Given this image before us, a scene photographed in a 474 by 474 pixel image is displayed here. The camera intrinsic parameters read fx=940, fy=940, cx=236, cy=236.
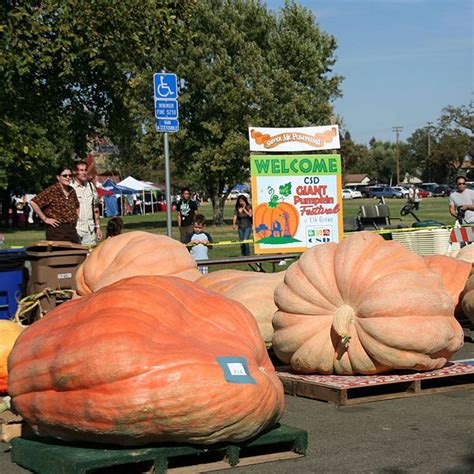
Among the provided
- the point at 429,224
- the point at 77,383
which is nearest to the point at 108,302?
the point at 77,383

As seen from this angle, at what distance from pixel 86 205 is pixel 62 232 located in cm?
74

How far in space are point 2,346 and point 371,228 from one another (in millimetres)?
14595

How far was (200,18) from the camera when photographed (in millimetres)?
45875

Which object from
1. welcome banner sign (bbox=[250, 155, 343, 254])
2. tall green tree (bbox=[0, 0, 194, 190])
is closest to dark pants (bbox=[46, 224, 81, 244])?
tall green tree (bbox=[0, 0, 194, 190])

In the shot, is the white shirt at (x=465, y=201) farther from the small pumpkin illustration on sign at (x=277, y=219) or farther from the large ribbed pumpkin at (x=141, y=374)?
the large ribbed pumpkin at (x=141, y=374)

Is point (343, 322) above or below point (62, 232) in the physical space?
below

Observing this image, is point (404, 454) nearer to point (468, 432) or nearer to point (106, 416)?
point (468, 432)

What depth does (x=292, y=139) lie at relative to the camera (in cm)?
1731

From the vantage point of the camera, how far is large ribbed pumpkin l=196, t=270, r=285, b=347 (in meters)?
8.35

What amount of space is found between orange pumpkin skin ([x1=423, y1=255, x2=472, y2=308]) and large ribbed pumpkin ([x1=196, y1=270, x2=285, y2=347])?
7.13 feet

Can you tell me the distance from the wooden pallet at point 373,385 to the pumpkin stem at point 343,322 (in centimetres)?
35

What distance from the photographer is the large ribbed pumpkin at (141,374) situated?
16.3 feet

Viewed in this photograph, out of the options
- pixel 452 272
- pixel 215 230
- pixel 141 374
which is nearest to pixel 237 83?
pixel 215 230

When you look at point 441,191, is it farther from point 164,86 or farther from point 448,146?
point 164,86
